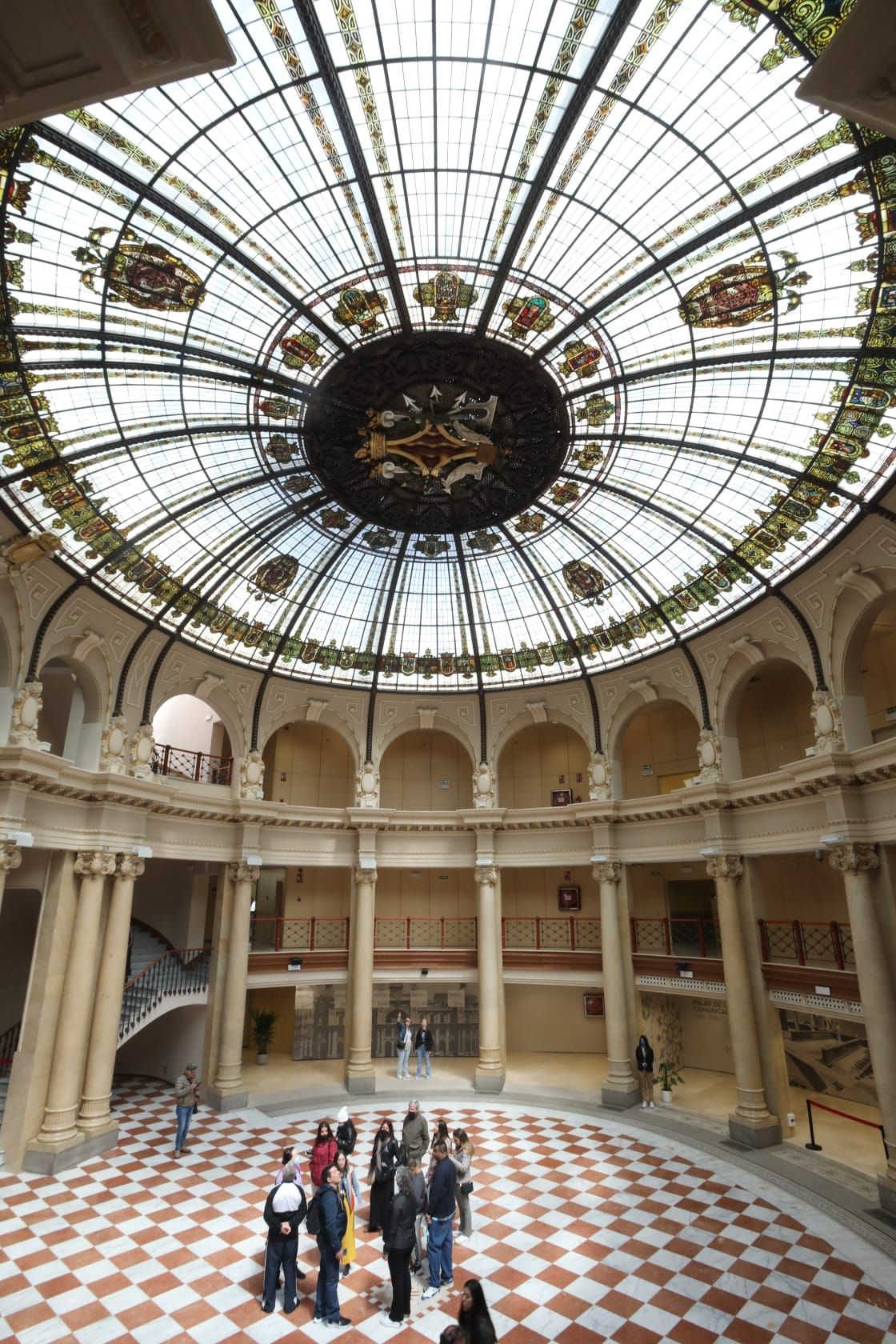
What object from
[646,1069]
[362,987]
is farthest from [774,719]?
[362,987]

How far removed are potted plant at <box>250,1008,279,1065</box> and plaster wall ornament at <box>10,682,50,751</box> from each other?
14.7 metres

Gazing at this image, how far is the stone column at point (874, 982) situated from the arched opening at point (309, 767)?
686 inches

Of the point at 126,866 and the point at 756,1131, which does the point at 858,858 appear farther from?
the point at 126,866

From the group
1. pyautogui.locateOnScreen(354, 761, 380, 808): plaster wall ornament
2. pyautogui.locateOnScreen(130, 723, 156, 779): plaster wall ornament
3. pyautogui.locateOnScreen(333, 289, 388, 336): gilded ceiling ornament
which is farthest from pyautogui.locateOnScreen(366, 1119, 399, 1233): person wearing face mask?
pyautogui.locateOnScreen(333, 289, 388, 336): gilded ceiling ornament

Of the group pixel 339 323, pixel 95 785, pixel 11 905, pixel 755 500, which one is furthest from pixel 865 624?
pixel 11 905

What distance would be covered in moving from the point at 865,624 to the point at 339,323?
13.3 metres

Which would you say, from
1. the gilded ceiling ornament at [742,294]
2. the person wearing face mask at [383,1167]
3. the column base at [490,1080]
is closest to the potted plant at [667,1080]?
the column base at [490,1080]

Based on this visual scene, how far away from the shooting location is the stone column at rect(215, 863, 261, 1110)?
20.9 meters

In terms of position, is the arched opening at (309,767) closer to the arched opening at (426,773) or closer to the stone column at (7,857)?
the arched opening at (426,773)

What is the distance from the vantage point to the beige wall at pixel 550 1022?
27078 millimetres

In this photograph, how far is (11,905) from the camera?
877 inches

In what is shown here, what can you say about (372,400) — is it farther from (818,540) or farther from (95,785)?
(95,785)

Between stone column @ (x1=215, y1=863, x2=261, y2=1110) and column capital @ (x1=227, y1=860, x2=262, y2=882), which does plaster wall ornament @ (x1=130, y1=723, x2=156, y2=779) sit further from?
stone column @ (x1=215, y1=863, x2=261, y2=1110)

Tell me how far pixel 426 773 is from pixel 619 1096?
13024 mm
